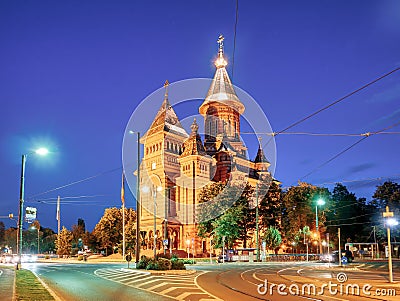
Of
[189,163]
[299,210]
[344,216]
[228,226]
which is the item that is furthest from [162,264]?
[344,216]

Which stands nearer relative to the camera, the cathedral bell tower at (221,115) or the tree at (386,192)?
the tree at (386,192)

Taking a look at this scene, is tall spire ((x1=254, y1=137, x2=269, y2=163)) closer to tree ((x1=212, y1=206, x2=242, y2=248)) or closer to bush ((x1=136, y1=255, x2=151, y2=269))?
tree ((x1=212, y1=206, x2=242, y2=248))

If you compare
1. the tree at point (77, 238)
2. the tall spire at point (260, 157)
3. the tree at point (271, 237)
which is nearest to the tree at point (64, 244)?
the tree at point (77, 238)

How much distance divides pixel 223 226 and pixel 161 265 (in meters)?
31.3

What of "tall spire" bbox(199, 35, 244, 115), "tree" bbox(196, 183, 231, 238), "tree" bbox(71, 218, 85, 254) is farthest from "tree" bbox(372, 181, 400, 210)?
"tree" bbox(71, 218, 85, 254)

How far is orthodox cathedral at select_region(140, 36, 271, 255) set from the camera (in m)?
78.7

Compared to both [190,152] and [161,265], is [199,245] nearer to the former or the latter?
[190,152]

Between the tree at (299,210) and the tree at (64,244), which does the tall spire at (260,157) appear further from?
the tree at (64,244)

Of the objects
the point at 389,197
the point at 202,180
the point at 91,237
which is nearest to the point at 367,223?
the point at 389,197

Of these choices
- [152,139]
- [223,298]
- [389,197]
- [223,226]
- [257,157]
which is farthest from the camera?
[257,157]

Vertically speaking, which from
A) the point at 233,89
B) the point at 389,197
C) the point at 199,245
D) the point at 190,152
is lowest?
the point at 199,245

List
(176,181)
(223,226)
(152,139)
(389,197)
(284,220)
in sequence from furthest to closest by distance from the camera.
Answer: (152,139) → (176,181) → (284,220) → (389,197) → (223,226)

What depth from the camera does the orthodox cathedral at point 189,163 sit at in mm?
78688

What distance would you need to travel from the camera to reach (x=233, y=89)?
100 m
